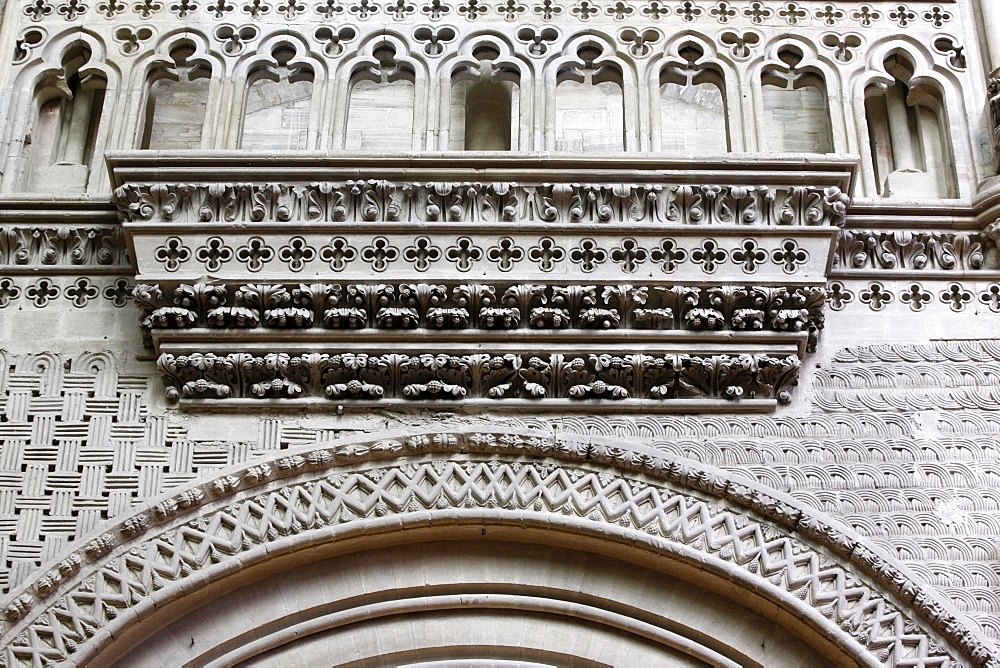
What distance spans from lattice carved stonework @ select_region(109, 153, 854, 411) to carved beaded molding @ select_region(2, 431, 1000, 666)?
30 centimetres

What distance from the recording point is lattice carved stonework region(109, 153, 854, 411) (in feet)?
22.5

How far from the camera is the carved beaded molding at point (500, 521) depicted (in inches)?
249

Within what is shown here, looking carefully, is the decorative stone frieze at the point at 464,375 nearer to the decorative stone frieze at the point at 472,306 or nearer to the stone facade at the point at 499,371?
the stone facade at the point at 499,371

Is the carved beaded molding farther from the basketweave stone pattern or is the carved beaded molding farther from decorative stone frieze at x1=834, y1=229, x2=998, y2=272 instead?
decorative stone frieze at x1=834, y1=229, x2=998, y2=272

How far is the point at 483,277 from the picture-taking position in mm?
6910

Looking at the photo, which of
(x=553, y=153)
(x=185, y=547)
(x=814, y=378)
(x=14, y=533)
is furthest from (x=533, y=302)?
(x=14, y=533)

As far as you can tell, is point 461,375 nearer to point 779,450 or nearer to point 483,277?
point 483,277

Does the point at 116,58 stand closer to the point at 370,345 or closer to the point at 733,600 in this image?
the point at 370,345

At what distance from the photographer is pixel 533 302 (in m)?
6.91

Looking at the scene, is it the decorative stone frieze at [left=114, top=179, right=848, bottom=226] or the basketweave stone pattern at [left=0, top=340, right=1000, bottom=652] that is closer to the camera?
the basketweave stone pattern at [left=0, top=340, right=1000, bottom=652]

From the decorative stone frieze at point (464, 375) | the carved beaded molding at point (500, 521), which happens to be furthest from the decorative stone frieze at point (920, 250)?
the carved beaded molding at point (500, 521)

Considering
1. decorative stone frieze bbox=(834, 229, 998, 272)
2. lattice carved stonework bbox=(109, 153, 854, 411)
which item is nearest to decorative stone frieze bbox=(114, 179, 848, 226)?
lattice carved stonework bbox=(109, 153, 854, 411)

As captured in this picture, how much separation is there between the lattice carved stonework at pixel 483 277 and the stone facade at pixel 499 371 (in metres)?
0.01

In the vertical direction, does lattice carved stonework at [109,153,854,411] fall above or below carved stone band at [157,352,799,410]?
above
